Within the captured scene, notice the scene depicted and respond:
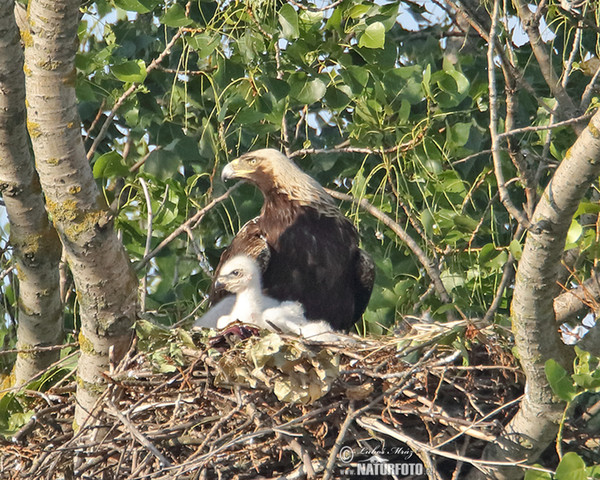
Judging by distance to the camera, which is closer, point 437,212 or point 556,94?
point 556,94

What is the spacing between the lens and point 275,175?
244 inches

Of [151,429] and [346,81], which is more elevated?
[346,81]

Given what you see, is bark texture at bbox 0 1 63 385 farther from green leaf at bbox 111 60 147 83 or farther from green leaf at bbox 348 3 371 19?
green leaf at bbox 348 3 371 19

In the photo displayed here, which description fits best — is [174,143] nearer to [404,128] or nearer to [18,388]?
[404,128]

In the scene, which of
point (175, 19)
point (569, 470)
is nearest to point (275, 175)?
point (175, 19)

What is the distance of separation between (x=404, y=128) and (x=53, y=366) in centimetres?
239

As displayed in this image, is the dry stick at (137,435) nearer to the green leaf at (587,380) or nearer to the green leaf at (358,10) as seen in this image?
the green leaf at (587,380)

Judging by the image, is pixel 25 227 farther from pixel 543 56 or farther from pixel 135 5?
pixel 543 56

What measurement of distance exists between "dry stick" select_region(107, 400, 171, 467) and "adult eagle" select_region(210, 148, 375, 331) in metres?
1.47

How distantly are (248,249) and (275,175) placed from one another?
607 mm

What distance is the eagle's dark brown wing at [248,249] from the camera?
18.8 ft

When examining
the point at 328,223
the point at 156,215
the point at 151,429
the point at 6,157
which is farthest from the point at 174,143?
the point at 151,429

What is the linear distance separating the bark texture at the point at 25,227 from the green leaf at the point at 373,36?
1.75 meters

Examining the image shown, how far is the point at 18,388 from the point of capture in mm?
4914
